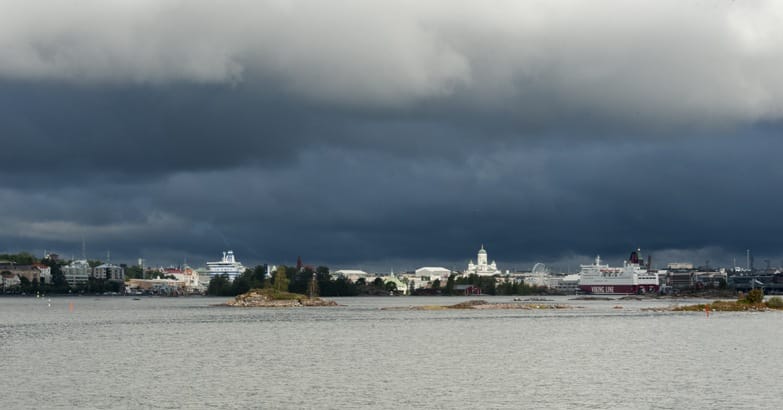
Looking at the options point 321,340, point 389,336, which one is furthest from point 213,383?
point 389,336

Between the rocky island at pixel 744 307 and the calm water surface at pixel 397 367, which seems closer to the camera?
the calm water surface at pixel 397 367

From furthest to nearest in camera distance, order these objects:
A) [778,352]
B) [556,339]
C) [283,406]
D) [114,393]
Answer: [556,339]
[778,352]
[114,393]
[283,406]

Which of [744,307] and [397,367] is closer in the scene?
[397,367]

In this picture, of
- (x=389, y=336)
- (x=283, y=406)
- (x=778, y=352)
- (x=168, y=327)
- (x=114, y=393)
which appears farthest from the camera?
(x=168, y=327)

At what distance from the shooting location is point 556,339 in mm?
96438

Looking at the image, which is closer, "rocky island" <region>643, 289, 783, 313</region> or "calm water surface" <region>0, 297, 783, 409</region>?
"calm water surface" <region>0, 297, 783, 409</region>

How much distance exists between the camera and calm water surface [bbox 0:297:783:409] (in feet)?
169

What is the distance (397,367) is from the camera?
6888cm

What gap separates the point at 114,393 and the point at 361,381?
15.5 metres

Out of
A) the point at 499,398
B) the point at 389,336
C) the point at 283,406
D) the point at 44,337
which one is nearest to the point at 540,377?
the point at 499,398

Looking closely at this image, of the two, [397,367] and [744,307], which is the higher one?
[397,367]

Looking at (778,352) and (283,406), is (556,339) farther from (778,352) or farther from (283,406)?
(283,406)

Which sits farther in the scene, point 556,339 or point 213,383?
point 556,339

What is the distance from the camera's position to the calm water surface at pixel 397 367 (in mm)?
51406
